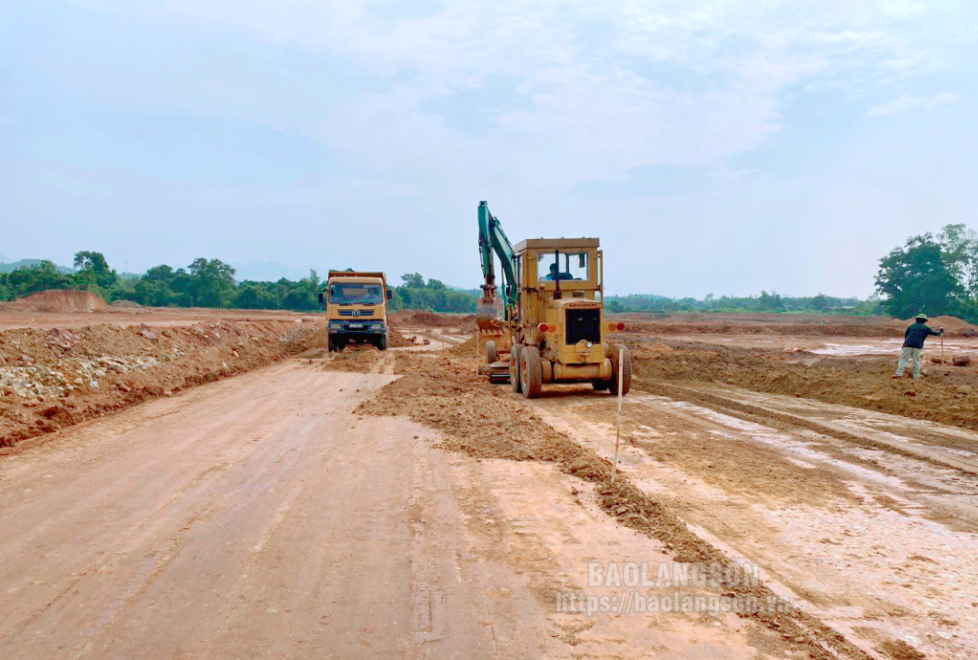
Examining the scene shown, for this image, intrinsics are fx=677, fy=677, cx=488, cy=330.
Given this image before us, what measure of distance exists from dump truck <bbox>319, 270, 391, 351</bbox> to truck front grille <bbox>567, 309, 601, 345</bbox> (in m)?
13.3

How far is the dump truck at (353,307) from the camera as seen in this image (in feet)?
83.9

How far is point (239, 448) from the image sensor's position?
29.1ft

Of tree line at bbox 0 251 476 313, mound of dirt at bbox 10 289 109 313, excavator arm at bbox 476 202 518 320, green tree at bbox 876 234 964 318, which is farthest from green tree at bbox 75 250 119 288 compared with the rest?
green tree at bbox 876 234 964 318

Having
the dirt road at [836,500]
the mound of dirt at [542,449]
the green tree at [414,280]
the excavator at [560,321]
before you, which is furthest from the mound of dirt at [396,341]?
the green tree at [414,280]

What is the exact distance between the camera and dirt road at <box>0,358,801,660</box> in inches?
151

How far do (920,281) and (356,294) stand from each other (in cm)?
4397

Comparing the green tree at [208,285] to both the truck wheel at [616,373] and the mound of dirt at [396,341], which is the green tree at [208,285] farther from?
the truck wheel at [616,373]

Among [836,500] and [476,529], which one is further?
[836,500]

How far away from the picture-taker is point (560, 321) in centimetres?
1398

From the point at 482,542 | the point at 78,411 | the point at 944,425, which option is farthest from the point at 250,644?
the point at 944,425

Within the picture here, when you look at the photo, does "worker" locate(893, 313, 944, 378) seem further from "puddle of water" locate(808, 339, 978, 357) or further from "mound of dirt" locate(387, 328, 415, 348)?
"mound of dirt" locate(387, 328, 415, 348)

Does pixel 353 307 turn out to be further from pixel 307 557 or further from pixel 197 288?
pixel 197 288

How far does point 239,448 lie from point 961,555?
7.82m

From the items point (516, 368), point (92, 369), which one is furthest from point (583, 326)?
point (92, 369)
